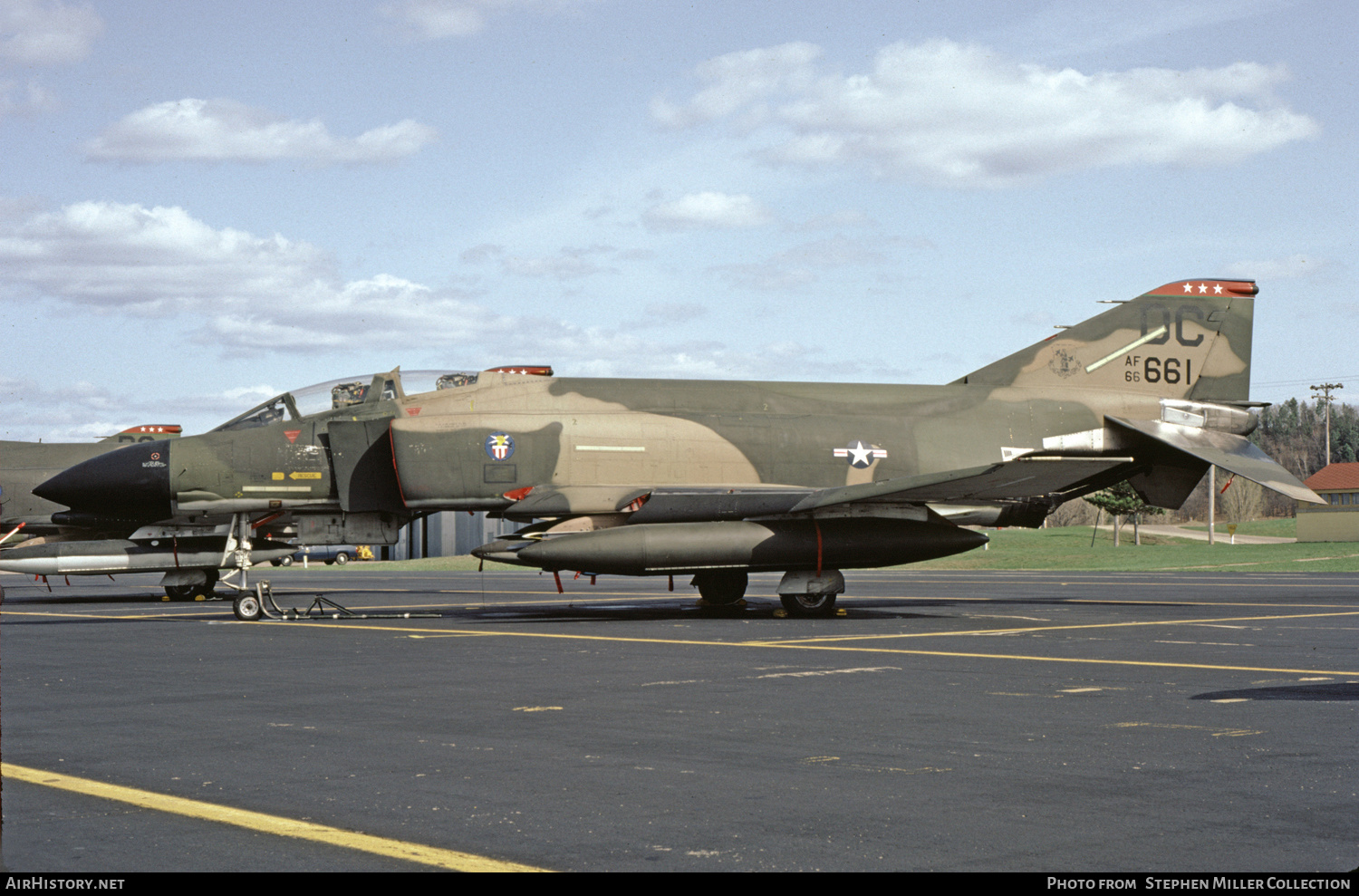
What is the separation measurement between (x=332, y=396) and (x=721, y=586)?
714cm

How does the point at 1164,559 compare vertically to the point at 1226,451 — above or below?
below

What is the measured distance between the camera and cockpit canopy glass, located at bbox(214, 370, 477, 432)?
2011cm

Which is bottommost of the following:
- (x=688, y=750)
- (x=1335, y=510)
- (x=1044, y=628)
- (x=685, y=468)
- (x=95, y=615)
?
(x=95, y=615)

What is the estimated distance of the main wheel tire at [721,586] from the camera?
21.2 metres

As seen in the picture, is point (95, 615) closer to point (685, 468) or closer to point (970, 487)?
point (685, 468)

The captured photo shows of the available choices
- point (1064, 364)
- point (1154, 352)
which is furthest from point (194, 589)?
point (1154, 352)

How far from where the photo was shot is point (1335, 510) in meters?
75.3

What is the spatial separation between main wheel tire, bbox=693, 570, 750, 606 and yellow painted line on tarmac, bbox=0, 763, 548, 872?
14.8m

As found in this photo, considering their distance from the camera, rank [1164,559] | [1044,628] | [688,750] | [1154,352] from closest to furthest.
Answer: [688,750] < [1044,628] < [1154,352] < [1164,559]

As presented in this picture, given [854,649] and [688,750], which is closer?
[688,750]

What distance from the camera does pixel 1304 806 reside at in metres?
6.02

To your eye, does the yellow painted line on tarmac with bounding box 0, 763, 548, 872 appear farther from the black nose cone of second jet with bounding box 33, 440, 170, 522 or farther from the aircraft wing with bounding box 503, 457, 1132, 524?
the black nose cone of second jet with bounding box 33, 440, 170, 522

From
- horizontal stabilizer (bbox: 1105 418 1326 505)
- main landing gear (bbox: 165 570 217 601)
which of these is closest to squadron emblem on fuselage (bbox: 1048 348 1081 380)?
horizontal stabilizer (bbox: 1105 418 1326 505)

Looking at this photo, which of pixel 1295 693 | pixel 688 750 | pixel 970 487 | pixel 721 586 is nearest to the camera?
pixel 688 750
